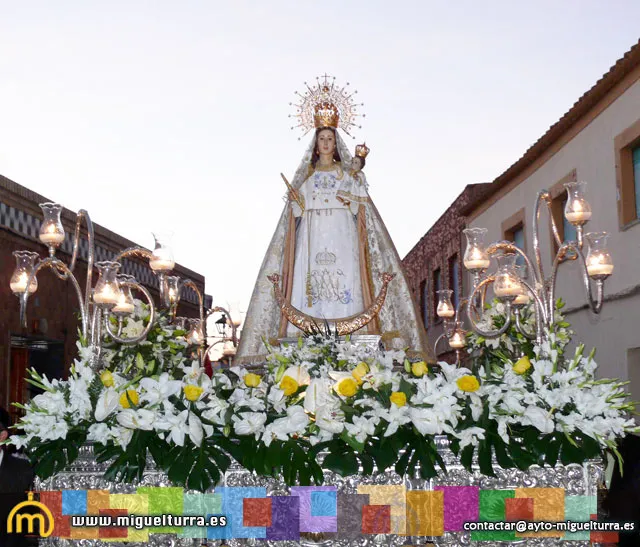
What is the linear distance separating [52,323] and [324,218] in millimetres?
7279

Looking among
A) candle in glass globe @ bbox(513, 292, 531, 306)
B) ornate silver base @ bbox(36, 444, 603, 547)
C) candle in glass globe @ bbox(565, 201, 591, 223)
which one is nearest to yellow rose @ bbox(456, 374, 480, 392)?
ornate silver base @ bbox(36, 444, 603, 547)

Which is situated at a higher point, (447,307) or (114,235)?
(114,235)

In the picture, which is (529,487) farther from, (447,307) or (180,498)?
(447,307)

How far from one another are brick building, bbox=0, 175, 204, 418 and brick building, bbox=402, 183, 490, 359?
8845mm

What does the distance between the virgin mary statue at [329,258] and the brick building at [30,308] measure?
470cm

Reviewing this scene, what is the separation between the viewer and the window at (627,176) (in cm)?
1134

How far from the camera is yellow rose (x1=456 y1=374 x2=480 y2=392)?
3.03m

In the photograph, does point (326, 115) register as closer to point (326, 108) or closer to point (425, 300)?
point (326, 108)

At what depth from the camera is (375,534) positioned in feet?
9.60

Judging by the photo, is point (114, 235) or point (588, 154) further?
point (114, 235)

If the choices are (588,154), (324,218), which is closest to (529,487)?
(324,218)

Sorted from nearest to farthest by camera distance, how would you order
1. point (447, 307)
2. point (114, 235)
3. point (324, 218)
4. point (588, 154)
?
point (324, 218) < point (588, 154) < point (447, 307) < point (114, 235)

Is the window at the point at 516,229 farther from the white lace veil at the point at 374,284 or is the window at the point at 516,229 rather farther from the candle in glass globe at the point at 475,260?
the candle in glass globe at the point at 475,260

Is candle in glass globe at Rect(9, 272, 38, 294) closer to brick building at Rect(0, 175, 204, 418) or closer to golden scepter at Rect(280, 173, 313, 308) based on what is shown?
golden scepter at Rect(280, 173, 313, 308)
